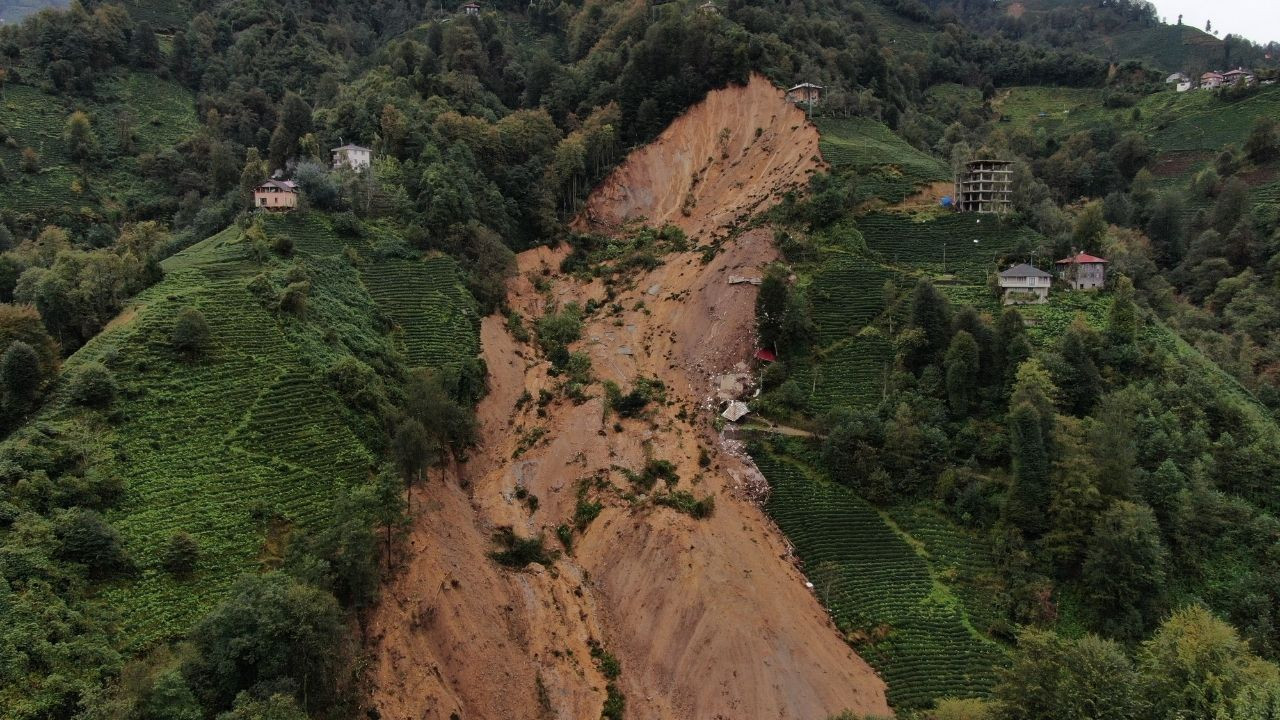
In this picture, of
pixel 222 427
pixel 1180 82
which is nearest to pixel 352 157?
pixel 222 427

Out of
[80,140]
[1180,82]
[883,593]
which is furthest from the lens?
[1180,82]

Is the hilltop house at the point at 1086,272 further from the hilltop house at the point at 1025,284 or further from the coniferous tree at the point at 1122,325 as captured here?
the coniferous tree at the point at 1122,325

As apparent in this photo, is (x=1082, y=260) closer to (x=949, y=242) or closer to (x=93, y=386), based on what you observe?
(x=949, y=242)

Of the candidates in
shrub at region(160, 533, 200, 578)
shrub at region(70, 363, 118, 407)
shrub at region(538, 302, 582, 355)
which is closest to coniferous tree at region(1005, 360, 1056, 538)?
shrub at region(538, 302, 582, 355)

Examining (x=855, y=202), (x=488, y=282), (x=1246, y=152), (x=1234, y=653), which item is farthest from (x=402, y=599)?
(x=1246, y=152)

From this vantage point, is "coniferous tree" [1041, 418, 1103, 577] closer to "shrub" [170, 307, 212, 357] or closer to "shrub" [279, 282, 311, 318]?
"shrub" [279, 282, 311, 318]
